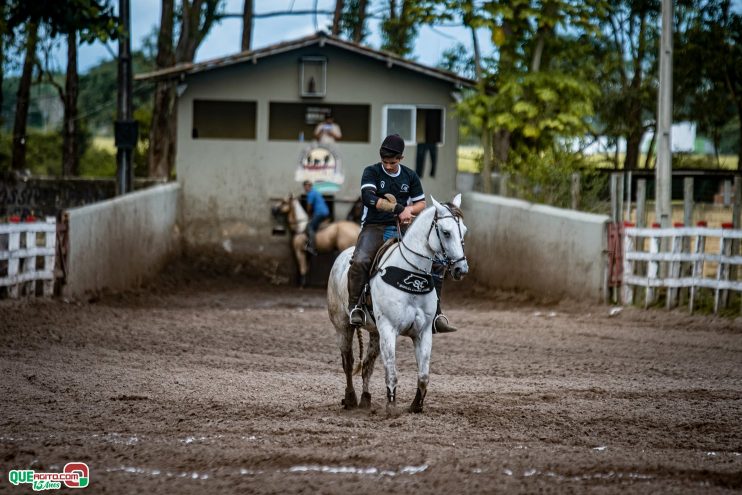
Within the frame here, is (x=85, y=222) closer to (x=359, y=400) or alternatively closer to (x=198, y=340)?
(x=198, y=340)

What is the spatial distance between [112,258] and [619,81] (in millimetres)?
24862

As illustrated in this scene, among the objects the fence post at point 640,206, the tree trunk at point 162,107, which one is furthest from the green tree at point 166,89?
the fence post at point 640,206

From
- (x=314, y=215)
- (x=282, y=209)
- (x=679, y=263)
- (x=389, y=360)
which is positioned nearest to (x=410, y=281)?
(x=389, y=360)

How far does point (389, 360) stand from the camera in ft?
32.3

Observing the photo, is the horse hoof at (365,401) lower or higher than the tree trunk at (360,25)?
lower

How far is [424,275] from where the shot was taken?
32.4ft

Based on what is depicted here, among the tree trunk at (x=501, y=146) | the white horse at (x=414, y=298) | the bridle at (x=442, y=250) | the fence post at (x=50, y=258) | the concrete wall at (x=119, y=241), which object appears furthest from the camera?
the tree trunk at (x=501, y=146)

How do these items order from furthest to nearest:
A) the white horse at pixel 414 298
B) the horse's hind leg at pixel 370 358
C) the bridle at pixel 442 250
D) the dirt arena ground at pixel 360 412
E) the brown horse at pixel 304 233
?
1. the brown horse at pixel 304 233
2. the horse's hind leg at pixel 370 358
3. the white horse at pixel 414 298
4. the bridle at pixel 442 250
5. the dirt arena ground at pixel 360 412

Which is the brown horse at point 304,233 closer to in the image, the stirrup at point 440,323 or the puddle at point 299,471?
the stirrup at point 440,323

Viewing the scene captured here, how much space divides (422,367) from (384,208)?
1.41 meters

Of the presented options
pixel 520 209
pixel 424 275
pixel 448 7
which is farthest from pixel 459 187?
pixel 424 275

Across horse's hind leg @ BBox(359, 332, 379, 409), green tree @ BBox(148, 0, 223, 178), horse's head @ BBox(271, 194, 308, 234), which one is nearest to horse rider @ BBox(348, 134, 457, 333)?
horse's hind leg @ BBox(359, 332, 379, 409)

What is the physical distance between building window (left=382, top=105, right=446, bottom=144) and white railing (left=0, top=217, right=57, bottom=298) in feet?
39.1

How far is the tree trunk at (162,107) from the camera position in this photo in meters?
37.7
